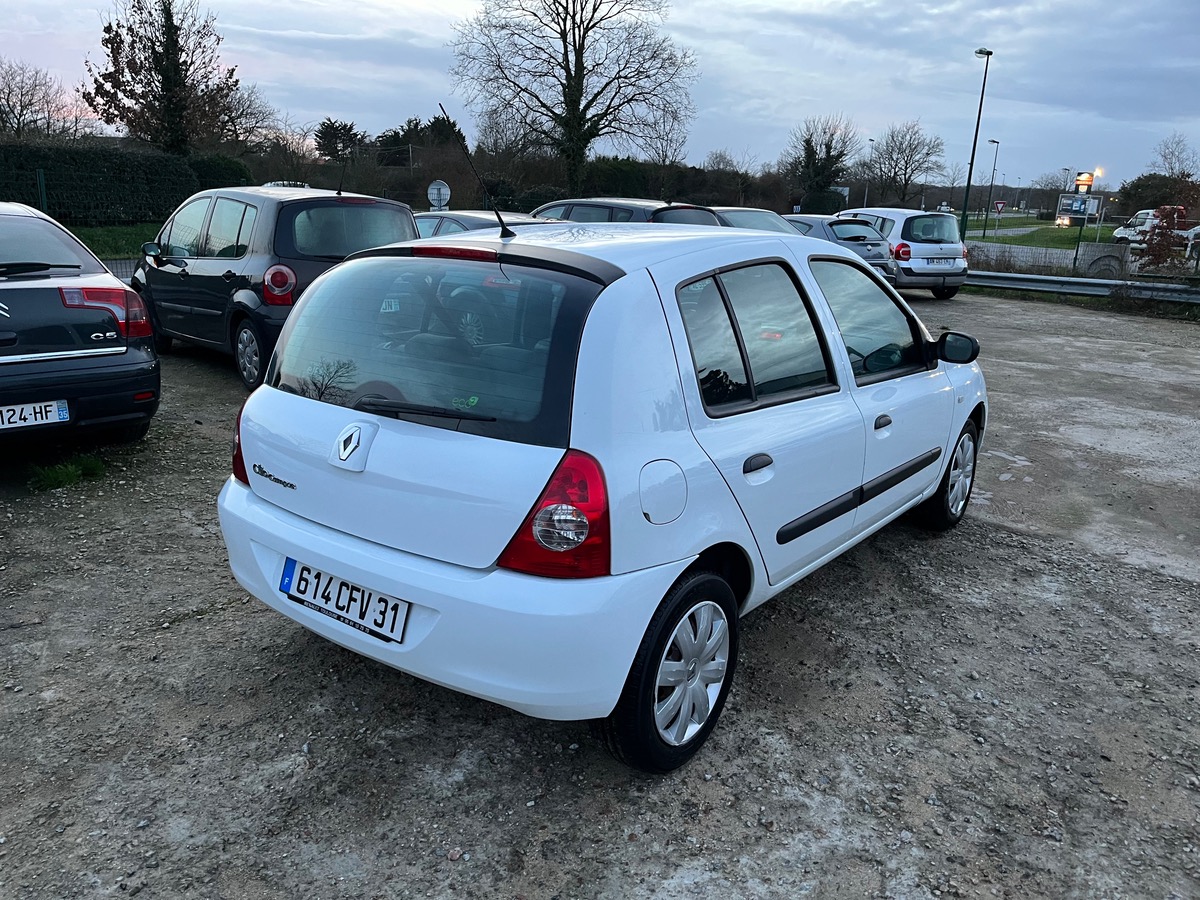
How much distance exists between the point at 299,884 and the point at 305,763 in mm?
526

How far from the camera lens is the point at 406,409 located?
8.62 feet

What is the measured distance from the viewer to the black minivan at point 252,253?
7082 mm

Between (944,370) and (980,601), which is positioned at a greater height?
(944,370)

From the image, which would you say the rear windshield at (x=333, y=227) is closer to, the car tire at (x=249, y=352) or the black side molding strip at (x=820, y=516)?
the car tire at (x=249, y=352)

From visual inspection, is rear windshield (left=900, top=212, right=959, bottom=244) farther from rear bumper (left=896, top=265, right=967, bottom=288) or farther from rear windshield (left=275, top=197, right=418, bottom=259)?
rear windshield (left=275, top=197, right=418, bottom=259)

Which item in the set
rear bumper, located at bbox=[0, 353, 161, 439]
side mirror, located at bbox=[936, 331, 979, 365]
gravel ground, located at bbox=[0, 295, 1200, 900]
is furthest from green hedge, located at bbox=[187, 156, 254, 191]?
side mirror, located at bbox=[936, 331, 979, 365]

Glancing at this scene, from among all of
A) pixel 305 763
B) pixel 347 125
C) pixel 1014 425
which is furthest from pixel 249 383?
pixel 347 125

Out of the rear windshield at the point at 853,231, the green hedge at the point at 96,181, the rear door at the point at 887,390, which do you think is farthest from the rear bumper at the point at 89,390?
the green hedge at the point at 96,181

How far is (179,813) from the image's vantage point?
2.58 m

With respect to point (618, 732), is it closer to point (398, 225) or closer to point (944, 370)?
point (944, 370)

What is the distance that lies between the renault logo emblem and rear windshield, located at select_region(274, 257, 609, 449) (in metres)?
0.08

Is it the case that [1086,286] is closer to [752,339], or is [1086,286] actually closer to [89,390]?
[752,339]

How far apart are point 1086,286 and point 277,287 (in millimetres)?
15405

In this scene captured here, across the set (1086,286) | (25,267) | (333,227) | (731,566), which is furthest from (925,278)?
(731,566)
